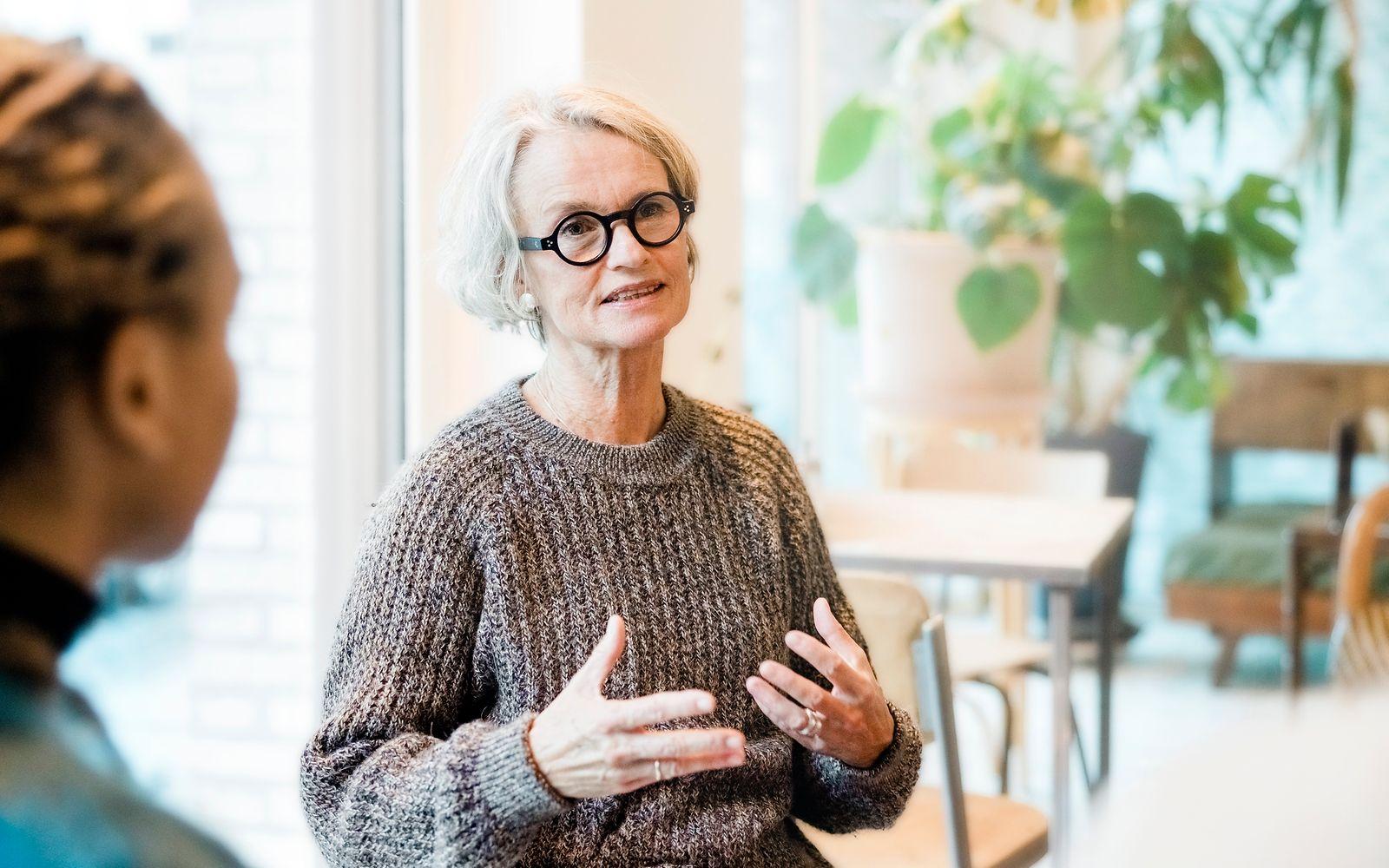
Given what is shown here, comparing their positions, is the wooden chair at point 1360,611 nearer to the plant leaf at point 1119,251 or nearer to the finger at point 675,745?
the plant leaf at point 1119,251

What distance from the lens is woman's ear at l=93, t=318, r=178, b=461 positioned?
0.53 metres

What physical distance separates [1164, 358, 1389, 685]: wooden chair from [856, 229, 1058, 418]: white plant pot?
1.27m

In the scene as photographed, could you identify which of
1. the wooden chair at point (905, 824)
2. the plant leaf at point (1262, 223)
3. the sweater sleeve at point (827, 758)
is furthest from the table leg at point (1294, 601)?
the sweater sleeve at point (827, 758)

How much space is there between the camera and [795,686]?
4.58ft

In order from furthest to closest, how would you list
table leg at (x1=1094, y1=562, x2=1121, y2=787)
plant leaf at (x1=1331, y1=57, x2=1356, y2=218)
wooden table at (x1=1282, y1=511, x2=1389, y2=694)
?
1. plant leaf at (x1=1331, y1=57, x2=1356, y2=218)
2. wooden table at (x1=1282, y1=511, x2=1389, y2=694)
3. table leg at (x1=1094, y1=562, x2=1121, y2=787)

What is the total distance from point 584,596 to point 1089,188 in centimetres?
328

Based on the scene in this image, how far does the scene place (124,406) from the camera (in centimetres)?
54

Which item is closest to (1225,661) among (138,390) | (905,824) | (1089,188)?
(1089,188)

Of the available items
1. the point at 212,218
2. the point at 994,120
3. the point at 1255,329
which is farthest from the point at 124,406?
the point at 1255,329

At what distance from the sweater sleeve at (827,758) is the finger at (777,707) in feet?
0.56

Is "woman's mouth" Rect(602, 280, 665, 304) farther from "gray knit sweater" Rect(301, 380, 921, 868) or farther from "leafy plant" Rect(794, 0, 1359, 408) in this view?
"leafy plant" Rect(794, 0, 1359, 408)

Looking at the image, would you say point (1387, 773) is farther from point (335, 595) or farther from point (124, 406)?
point (335, 595)

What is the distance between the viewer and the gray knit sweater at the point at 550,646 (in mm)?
1359

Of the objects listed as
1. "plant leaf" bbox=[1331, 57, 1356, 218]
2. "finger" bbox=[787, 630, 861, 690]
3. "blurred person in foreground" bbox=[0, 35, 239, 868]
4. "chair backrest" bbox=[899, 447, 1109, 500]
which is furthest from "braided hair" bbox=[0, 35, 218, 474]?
"plant leaf" bbox=[1331, 57, 1356, 218]
